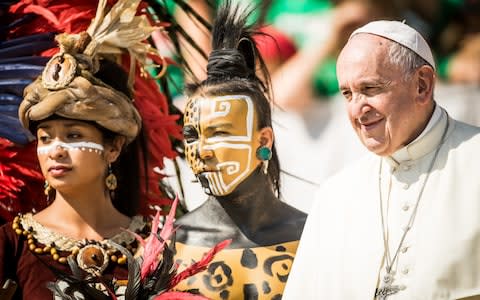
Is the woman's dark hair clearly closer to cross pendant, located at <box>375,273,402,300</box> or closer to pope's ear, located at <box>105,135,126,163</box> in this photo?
pope's ear, located at <box>105,135,126,163</box>

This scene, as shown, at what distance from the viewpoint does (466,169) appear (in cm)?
288

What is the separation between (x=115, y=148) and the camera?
3674mm

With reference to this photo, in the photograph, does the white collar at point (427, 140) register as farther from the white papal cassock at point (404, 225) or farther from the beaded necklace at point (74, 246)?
the beaded necklace at point (74, 246)

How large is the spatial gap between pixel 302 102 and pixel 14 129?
2.85 ft

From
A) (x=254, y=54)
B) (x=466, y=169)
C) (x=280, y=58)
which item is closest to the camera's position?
(x=466, y=169)

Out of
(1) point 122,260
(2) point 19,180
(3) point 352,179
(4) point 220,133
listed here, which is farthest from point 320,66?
(2) point 19,180

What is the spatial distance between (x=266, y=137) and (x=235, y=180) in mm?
147

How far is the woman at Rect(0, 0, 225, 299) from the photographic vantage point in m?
3.53

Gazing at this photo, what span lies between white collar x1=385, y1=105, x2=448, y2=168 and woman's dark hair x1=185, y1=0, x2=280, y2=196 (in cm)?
55

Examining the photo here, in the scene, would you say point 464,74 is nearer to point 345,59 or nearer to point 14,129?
point 345,59

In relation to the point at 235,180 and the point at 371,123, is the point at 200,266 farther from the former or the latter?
the point at 371,123

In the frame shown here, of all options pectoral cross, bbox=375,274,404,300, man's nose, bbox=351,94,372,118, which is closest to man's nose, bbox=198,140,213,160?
man's nose, bbox=351,94,372,118

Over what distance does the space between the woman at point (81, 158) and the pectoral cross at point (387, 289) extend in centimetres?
80

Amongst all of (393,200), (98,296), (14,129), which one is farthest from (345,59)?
(14,129)
